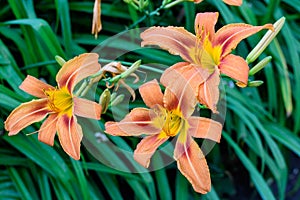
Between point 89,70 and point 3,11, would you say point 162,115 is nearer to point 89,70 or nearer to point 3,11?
point 89,70

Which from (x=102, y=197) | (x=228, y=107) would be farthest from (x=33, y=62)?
(x=228, y=107)

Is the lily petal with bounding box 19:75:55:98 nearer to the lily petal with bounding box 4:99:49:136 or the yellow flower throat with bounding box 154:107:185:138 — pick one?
the lily petal with bounding box 4:99:49:136

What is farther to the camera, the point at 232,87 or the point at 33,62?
the point at 232,87

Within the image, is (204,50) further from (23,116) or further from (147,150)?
(23,116)

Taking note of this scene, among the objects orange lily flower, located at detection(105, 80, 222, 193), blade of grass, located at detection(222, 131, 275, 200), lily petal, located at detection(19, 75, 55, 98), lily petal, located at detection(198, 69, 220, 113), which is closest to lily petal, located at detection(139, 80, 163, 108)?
orange lily flower, located at detection(105, 80, 222, 193)

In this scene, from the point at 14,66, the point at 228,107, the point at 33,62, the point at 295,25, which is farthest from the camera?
the point at 295,25

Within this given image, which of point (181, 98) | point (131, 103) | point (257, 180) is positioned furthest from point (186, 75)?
point (257, 180)

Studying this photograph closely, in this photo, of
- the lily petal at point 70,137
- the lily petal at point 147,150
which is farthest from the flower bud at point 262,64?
the lily petal at point 70,137
